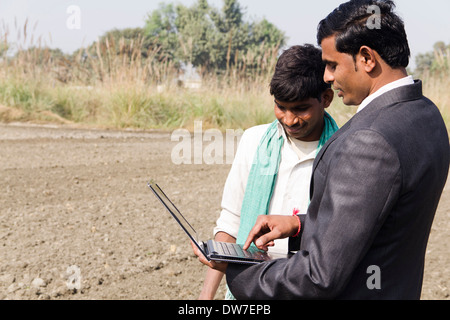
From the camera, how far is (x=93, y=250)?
186 inches

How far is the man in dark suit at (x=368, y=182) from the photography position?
1.38m

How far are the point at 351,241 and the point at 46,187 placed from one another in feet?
19.4

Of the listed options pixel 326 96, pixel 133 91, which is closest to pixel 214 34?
pixel 133 91

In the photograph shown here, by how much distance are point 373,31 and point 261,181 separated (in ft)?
3.50

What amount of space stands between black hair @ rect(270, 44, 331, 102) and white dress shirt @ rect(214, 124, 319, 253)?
0.17m

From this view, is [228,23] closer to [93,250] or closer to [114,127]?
[114,127]

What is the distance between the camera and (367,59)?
158 cm

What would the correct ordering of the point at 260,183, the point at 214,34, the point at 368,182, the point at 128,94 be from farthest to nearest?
1. the point at 214,34
2. the point at 128,94
3. the point at 260,183
4. the point at 368,182

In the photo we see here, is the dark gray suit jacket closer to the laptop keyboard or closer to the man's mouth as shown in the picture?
the laptop keyboard

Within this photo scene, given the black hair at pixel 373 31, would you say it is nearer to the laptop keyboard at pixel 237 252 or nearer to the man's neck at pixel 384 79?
the man's neck at pixel 384 79

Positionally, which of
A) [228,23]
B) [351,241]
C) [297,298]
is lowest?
[297,298]

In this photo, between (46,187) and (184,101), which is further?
(184,101)

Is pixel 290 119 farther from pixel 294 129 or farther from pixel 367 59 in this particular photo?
pixel 367 59
